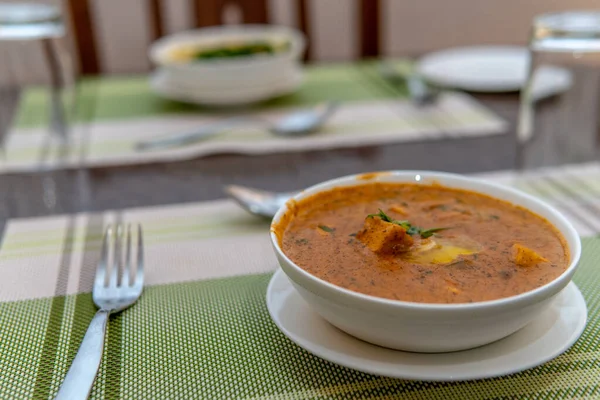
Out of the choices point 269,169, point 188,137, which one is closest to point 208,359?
point 269,169

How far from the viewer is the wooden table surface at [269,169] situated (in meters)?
1.17

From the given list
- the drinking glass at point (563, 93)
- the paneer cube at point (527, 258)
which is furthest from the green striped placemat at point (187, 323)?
the drinking glass at point (563, 93)

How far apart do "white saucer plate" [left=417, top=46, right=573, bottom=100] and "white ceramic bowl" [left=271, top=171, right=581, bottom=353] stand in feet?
3.21

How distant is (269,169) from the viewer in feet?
4.21

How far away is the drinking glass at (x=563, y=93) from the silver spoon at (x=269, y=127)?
1.38 feet

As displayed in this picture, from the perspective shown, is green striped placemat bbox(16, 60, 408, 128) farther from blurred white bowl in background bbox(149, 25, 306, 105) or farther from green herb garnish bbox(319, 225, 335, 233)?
green herb garnish bbox(319, 225, 335, 233)

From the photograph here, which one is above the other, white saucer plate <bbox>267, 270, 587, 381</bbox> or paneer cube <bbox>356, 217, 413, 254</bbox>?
paneer cube <bbox>356, 217, 413, 254</bbox>

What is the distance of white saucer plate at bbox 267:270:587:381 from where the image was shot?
640mm

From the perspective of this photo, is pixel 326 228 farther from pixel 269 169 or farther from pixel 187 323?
pixel 269 169

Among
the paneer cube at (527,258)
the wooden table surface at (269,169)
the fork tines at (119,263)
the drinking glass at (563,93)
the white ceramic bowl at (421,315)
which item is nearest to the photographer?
the white ceramic bowl at (421,315)

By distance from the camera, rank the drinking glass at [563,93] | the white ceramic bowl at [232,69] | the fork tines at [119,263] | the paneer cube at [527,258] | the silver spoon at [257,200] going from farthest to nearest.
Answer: the white ceramic bowl at [232,69] → the drinking glass at [563,93] → the silver spoon at [257,200] → the fork tines at [119,263] → the paneer cube at [527,258]

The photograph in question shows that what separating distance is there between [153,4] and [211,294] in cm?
160

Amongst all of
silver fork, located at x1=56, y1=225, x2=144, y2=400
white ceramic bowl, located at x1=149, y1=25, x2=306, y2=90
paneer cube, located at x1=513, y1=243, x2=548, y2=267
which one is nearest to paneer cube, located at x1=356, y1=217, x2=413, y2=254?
paneer cube, located at x1=513, y1=243, x2=548, y2=267

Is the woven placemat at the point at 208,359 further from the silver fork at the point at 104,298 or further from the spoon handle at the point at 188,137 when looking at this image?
the spoon handle at the point at 188,137
